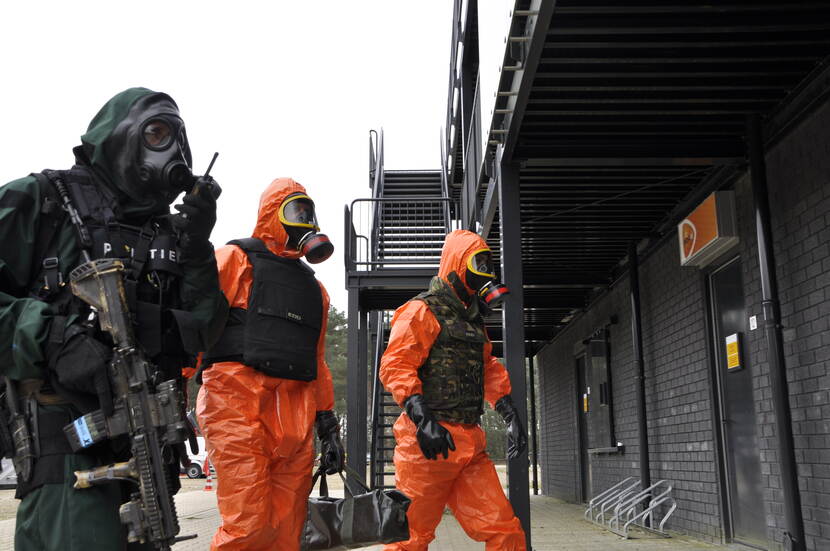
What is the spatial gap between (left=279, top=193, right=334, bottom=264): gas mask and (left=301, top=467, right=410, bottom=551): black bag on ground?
4.04 feet

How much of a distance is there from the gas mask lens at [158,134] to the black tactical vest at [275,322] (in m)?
1.47

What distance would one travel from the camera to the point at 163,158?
2.58 meters

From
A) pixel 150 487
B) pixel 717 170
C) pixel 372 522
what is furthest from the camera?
pixel 717 170

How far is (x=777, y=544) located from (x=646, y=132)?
10.8 ft

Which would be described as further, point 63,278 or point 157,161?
point 157,161

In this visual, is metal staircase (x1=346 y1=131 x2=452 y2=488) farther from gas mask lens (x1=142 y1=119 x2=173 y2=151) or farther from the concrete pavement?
gas mask lens (x1=142 y1=119 x2=173 y2=151)

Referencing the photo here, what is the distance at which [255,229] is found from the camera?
4.32m

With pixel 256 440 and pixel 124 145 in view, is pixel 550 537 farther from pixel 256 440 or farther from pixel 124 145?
A: pixel 124 145

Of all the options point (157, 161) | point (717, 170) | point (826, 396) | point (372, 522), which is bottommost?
point (372, 522)

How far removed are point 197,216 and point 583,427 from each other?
12.0m

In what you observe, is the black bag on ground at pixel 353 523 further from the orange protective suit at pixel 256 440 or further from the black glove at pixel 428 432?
the black glove at pixel 428 432

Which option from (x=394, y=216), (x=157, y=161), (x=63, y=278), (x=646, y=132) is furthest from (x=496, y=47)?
(x=394, y=216)

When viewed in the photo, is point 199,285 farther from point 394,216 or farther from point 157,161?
point 394,216

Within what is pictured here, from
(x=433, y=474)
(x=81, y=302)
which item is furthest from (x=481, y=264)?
(x=81, y=302)
